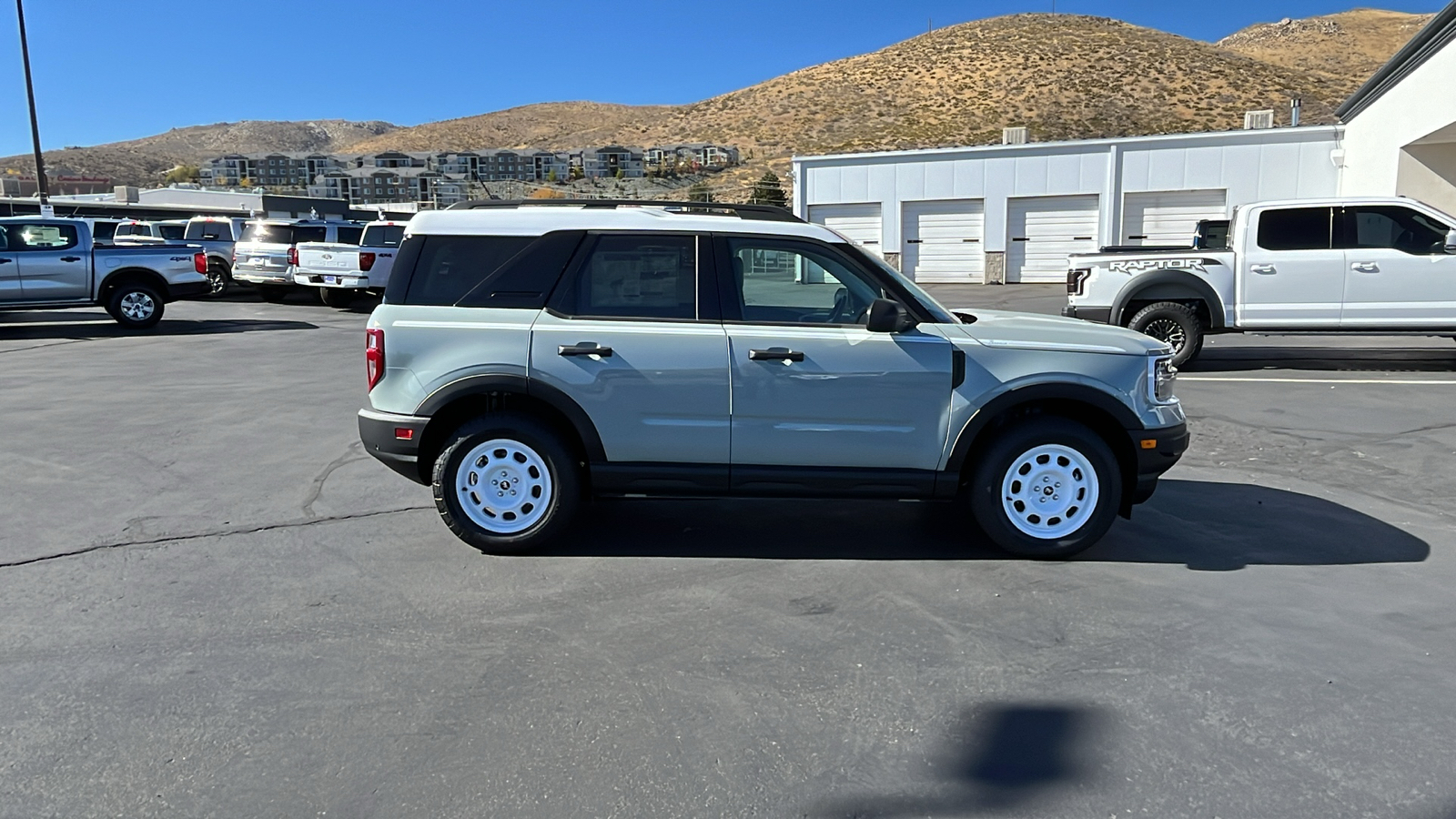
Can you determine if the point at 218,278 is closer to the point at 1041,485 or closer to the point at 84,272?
the point at 84,272

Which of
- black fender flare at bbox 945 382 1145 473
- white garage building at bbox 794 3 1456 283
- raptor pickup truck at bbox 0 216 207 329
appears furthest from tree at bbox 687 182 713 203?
black fender flare at bbox 945 382 1145 473

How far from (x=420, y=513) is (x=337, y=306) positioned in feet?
56.3

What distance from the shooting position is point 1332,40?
393 feet

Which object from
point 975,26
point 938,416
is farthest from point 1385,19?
point 938,416

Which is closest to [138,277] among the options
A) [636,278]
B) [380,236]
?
[380,236]

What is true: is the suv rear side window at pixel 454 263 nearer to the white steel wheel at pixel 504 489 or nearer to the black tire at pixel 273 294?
the white steel wheel at pixel 504 489

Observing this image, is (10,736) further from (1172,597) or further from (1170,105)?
(1170,105)

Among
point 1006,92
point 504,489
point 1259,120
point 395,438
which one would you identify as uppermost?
point 1006,92

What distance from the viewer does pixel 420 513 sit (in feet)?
20.7

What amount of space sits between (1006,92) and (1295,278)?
2289 inches

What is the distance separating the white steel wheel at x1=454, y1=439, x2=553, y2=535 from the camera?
5.43 meters

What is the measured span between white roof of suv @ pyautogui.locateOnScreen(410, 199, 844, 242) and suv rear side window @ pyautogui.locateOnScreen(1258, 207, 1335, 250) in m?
8.41

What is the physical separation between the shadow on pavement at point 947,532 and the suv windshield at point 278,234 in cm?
1816

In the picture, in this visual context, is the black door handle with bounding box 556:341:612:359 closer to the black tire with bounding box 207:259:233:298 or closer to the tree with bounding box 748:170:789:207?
the black tire with bounding box 207:259:233:298
